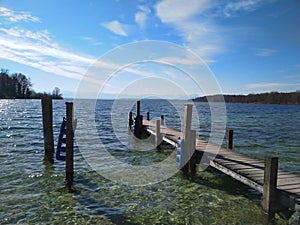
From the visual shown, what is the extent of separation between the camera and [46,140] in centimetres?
1298

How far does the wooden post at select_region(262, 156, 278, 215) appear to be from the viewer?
6090 mm

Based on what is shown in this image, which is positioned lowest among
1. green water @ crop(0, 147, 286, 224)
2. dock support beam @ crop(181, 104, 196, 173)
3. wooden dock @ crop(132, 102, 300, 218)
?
green water @ crop(0, 147, 286, 224)

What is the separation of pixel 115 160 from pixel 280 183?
7.70 metres

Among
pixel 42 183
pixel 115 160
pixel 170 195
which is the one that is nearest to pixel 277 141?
pixel 115 160

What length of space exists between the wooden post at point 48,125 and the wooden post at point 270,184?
9752mm

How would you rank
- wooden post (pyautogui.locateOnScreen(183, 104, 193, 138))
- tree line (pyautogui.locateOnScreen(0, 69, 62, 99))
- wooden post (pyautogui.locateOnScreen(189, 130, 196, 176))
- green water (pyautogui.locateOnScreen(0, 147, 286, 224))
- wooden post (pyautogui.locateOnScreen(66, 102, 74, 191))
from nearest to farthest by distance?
green water (pyautogui.locateOnScreen(0, 147, 286, 224)) < wooden post (pyautogui.locateOnScreen(66, 102, 74, 191)) < wooden post (pyautogui.locateOnScreen(183, 104, 193, 138)) < wooden post (pyautogui.locateOnScreen(189, 130, 196, 176)) < tree line (pyautogui.locateOnScreen(0, 69, 62, 99))

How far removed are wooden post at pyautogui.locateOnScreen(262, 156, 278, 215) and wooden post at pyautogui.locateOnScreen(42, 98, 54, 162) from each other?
975 centimetres

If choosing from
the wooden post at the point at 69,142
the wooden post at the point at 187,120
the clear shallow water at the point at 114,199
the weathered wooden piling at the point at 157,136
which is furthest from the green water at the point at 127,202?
the weathered wooden piling at the point at 157,136

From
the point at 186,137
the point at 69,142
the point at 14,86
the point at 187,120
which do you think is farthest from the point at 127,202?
the point at 14,86

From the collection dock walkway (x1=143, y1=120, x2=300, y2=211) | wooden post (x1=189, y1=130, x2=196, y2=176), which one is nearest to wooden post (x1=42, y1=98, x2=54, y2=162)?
wooden post (x1=189, y1=130, x2=196, y2=176)

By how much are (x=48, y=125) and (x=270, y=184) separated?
10.5 m

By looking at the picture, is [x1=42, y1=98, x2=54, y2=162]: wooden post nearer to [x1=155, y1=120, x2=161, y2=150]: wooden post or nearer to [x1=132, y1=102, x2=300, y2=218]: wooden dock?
[x1=155, y1=120, x2=161, y2=150]: wooden post

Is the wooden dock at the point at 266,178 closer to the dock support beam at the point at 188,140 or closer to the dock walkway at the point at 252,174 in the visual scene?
the dock walkway at the point at 252,174

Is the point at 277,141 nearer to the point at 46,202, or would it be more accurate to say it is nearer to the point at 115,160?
the point at 115,160
